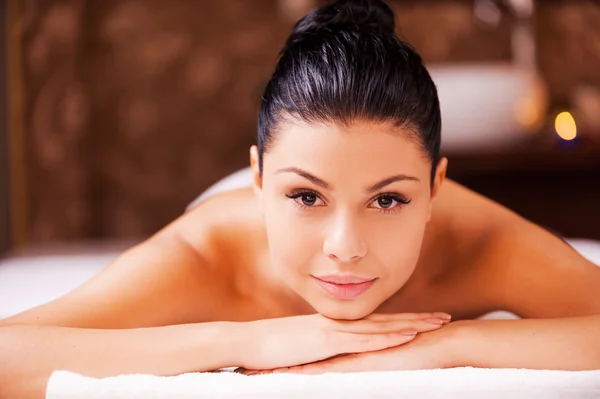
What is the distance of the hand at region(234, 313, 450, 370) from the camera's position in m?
0.92

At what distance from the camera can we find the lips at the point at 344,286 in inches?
36.3

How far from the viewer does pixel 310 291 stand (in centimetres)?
96

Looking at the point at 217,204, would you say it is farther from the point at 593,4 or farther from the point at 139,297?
the point at 593,4

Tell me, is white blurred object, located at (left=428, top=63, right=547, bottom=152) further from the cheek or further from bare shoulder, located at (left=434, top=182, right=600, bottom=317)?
the cheek

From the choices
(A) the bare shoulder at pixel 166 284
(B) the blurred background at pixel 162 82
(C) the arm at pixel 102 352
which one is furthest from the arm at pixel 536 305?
(B) the blurred background at pixel 162 82

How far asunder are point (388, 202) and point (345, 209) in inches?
2.8

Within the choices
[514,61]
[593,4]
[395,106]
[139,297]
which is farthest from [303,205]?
[593,4]

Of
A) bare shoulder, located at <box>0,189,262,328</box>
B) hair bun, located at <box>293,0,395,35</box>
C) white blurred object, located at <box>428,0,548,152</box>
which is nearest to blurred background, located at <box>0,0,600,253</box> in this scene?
white blurred object, located at <box>428,0,548,152</box>

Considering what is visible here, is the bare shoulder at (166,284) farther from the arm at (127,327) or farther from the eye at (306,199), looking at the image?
the eye at (306,199)

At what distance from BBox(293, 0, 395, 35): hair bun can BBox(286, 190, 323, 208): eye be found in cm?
38

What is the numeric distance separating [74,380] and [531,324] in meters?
0.61

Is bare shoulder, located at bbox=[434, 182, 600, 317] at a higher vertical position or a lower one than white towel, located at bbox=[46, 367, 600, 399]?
higher

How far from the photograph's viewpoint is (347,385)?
31.6 inches

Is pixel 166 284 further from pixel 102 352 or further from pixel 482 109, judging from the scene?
pixel 482 109
